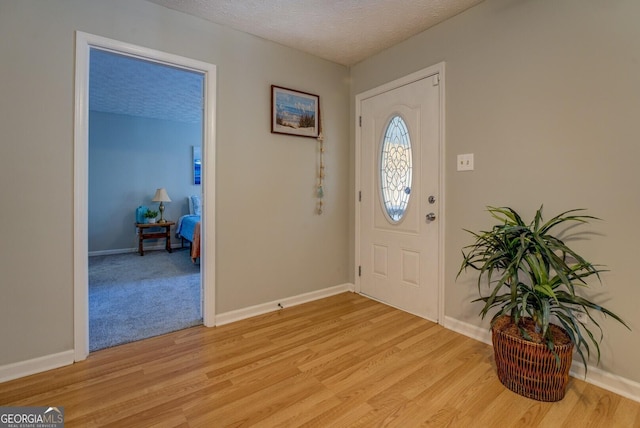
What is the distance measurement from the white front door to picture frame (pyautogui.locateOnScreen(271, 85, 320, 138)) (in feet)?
1.66

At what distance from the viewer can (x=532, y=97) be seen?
6.28ft

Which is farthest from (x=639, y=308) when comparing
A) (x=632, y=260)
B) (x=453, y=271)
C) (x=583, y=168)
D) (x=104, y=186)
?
(x=104, y=186)

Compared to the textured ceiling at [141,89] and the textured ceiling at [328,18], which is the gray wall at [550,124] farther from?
the textured ceiling at [141,89]

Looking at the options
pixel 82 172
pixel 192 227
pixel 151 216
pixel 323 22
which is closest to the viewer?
pixel 82 172

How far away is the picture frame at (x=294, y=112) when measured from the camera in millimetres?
2709

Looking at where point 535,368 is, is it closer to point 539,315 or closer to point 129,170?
point 539,315

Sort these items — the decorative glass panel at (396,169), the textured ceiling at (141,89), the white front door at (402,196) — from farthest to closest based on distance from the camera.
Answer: the textured ceiling at (141,89), the decorative glass panel at (396,169), the white front door at (402,196)

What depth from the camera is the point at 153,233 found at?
17.7ft

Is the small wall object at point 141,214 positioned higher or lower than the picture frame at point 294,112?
lower

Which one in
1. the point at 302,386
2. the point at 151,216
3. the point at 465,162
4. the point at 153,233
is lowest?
the point at 302,386

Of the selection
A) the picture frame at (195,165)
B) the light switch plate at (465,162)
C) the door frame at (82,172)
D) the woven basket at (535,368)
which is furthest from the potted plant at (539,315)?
the picture frame at (195,165)

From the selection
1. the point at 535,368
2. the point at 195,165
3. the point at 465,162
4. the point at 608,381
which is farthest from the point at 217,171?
the point at 195,165

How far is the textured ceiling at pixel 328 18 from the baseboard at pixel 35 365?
237cm

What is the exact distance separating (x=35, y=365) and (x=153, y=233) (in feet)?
12.7
